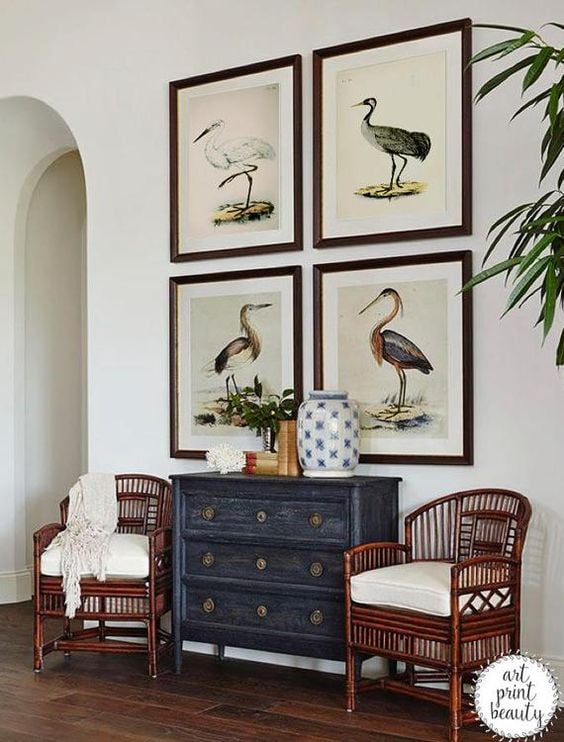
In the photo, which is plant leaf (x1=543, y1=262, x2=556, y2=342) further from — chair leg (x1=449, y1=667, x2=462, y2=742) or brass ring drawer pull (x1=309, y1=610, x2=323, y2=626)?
brass ring drawer pull (x1=309, y1=610, x2=323, y2=626)

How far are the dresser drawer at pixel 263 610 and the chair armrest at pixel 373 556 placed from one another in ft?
0.62

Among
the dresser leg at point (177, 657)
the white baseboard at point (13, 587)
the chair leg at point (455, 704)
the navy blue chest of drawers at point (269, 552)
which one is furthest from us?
the white baseboard at point (13, 587)

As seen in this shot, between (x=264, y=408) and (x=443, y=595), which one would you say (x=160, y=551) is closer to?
(x=264, y=408)

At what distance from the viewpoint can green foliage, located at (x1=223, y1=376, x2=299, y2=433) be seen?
15.3ft

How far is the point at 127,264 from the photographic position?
5348 mm

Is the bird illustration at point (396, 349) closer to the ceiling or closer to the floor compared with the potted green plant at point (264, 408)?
closer to the ceiling

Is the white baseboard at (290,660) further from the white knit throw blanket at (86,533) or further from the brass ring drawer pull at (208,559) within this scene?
the white knit throw blanket at (86,533)

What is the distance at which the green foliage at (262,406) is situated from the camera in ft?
15.3

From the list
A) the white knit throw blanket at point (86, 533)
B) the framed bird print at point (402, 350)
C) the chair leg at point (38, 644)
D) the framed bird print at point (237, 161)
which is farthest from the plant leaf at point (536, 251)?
the chair leg at point (38, 644)

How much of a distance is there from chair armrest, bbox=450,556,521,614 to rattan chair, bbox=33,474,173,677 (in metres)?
1.42

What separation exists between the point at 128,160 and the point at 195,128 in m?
0.43

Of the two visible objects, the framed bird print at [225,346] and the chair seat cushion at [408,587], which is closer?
the chair seat cushion at [408,587]

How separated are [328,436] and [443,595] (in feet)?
2.98

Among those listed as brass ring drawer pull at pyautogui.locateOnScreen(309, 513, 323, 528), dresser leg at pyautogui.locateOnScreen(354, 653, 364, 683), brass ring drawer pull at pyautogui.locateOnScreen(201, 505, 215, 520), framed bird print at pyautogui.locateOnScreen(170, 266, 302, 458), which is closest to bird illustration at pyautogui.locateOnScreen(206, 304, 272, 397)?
framed bird print at pyautogui.locateOnScreen(170, 266, 302, 458)
